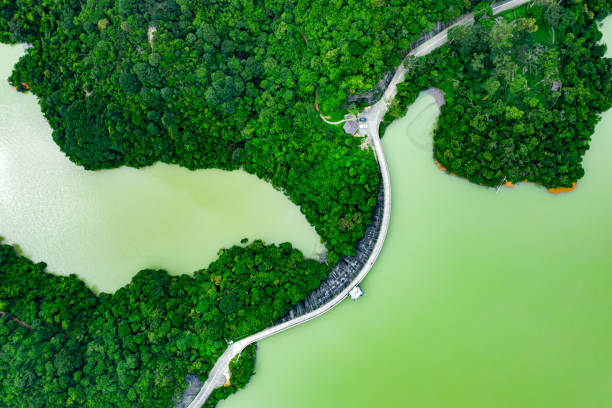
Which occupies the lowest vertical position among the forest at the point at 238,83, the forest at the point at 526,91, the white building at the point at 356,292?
the white building at the point at 356,292

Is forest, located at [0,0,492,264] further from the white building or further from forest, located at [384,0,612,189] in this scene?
forest, located at [384,0,612,189]

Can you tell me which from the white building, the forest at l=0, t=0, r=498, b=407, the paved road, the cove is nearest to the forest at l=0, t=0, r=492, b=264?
the forest at l=0, t=0, r=498, b=407

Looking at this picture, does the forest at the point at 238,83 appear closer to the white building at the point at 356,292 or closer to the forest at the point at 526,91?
the white building at the point at 356,292

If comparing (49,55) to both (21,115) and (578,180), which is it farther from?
(578,180)

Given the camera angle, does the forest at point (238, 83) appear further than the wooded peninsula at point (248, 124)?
Yes

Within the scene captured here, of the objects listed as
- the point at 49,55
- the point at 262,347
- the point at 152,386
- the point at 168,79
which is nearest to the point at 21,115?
the point at 49,55

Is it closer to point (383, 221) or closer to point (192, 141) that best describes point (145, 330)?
point (192, 141)

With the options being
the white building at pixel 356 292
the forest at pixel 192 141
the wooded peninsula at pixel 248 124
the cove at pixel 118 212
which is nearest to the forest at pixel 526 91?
the wooded peninsula at pixel 248 124

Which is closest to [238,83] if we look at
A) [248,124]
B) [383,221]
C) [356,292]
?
[248,124]
